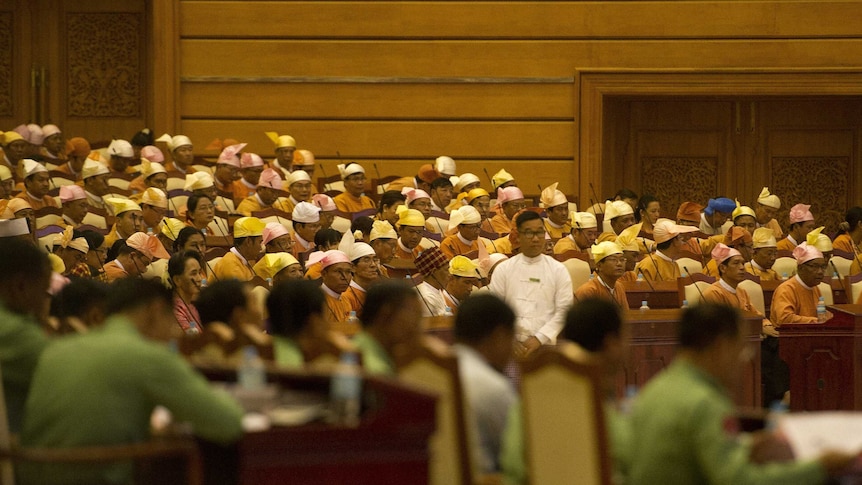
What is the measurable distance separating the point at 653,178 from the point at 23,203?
7.28 meters

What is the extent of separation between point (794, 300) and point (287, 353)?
5.81m

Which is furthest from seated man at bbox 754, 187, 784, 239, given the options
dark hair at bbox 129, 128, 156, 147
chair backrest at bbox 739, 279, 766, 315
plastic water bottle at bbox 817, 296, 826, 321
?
dark hair at bbox 129, 128, 156, 147

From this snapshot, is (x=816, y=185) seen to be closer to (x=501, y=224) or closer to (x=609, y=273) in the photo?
(x=501, y=224)

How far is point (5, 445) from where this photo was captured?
370 cm

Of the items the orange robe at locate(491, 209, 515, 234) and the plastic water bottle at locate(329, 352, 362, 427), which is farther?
the orange robe at locate(491, 209, 515, 234)

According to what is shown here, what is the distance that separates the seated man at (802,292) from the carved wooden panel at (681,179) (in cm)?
542

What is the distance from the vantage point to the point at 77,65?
15328mm

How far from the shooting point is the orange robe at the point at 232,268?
29.5ft

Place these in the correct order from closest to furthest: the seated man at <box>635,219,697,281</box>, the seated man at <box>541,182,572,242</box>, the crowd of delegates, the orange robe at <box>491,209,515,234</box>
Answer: the crowd of delegates < the seated man at <box>635,219,697,281</box> < the seated man at <box>541,182,572,242</box> < the orange robe at <box>491,209,515,234</box>

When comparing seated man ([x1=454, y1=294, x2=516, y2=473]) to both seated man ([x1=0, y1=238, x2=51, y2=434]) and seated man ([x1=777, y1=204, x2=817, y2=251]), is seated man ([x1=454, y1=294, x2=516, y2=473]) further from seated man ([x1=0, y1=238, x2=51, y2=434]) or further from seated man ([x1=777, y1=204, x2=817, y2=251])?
seated man ([x1=777, y1=204, x2=817, y2=251])

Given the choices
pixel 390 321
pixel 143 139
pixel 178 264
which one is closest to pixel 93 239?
pixel 178 264

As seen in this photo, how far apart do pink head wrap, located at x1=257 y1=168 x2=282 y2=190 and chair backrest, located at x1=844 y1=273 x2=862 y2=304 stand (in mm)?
5044

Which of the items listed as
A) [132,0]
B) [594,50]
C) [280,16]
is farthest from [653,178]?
[132,0]

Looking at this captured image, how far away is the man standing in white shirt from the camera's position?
26.7ft
